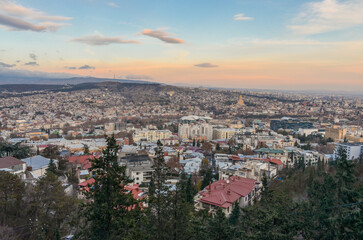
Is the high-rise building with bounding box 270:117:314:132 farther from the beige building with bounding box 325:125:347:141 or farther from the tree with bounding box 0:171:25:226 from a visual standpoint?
the tree with bounding box 0:171:25:226

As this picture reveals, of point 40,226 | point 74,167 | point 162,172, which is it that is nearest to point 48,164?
point 74,167

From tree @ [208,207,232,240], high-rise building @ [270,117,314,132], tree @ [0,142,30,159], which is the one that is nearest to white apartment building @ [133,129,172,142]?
tree @ [0,142,30,159]

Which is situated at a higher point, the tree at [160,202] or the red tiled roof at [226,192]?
the tree at [160,202]

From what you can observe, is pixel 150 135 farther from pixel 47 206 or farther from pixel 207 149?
pixel 47 206

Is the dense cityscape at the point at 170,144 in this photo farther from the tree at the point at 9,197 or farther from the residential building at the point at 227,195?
the tree at the point at 9,197

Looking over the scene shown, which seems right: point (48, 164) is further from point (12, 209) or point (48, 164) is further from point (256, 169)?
point (256, 169)

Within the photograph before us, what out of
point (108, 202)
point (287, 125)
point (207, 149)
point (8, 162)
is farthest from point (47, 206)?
point (287, 125)

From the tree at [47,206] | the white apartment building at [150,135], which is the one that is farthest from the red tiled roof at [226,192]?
the white apartment building at [150,135]
